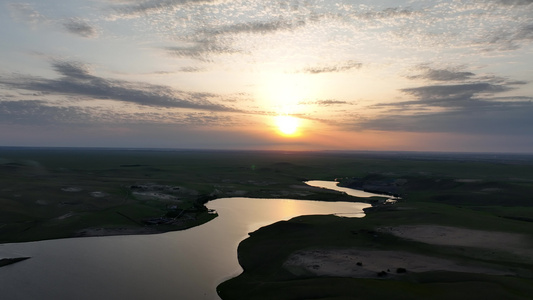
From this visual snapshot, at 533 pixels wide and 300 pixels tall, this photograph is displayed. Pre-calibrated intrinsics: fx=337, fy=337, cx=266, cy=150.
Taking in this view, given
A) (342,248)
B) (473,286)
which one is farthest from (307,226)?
(473,286)

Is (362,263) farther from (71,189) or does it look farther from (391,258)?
(71,189)

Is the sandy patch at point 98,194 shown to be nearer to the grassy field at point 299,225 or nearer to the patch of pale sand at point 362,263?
the grassy field at point 299,225

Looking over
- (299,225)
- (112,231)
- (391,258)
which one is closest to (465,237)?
(391,258)

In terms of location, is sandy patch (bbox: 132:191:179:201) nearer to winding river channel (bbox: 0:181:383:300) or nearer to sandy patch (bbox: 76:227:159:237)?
sandy patch (bbox: 76:227:159:237)

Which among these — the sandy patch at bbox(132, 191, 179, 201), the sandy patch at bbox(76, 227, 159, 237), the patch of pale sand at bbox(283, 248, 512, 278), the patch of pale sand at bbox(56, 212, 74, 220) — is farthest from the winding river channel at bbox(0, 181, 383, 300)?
the sandy patch at bbox(132, 191, 179, 201)

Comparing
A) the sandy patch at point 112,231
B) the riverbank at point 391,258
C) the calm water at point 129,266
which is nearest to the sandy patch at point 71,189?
the sandy patch at point 112,231

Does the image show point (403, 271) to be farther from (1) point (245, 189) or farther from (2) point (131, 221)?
(1) point (245, 189)
